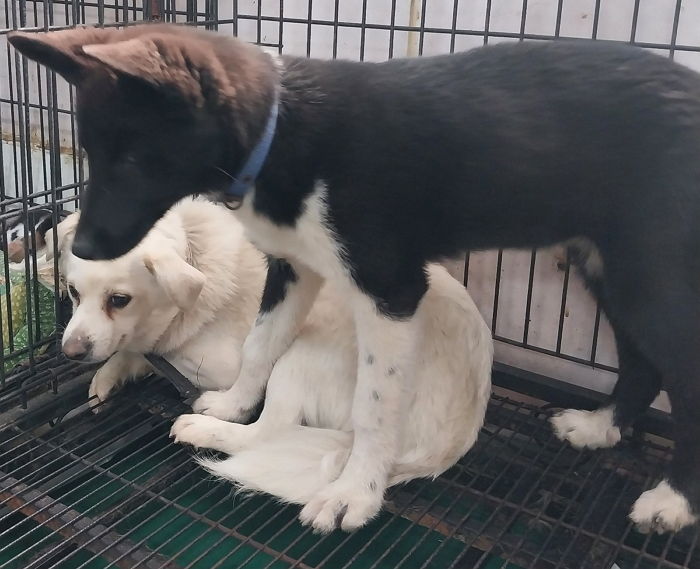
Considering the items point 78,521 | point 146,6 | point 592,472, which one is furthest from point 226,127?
point 146,6

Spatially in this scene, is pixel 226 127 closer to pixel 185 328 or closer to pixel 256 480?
pixel 256 480

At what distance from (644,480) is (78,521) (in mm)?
1162

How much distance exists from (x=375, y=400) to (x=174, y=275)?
1.82 feet

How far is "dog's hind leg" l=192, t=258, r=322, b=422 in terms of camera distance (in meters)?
1.71

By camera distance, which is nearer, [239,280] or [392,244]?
[392,244]

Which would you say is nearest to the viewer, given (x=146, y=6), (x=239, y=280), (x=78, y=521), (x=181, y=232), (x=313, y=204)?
(x=313, y=204)

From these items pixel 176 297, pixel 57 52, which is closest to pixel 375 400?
pixel 176 297

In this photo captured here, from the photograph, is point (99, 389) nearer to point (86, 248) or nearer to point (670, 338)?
point (86, 248)

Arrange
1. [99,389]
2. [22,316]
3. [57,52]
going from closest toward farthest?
[57,52], [99,389], [22,316]

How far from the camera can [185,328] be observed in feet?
6.32

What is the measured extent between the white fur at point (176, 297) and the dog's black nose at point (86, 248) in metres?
0.45

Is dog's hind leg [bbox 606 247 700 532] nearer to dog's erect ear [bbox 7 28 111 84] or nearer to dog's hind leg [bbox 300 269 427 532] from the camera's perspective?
dog's hind leg [bbox 300 269 427 532]

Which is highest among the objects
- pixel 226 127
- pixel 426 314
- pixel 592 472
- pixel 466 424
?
pixel 226 127

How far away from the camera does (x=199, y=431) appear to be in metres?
1.67
